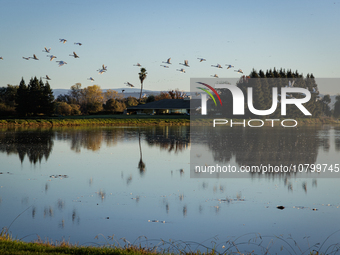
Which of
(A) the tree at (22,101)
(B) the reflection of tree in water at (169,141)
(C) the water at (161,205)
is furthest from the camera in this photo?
(A) the tree at (22,101)

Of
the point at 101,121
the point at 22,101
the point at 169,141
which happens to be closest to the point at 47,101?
the point at 22,101

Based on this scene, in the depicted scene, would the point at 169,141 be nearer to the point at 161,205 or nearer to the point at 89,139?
the point at 89,139

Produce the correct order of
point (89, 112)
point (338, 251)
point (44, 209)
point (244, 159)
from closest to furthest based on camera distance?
1. point (338, 251)
2. point (44, 209)
3. point (244, 159)
4. point (89, 112)

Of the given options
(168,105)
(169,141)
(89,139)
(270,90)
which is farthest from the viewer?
(168,105)

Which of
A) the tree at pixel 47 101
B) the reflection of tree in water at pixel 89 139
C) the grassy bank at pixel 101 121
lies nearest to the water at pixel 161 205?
the reflection of tree in water at pixel 89 139

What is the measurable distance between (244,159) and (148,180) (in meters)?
6.85

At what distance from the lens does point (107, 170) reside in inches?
602

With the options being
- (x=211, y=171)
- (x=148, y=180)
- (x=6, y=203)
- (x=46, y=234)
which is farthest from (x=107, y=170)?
(x=46, y=234)

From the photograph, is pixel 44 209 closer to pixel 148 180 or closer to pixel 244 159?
pixel 148 180

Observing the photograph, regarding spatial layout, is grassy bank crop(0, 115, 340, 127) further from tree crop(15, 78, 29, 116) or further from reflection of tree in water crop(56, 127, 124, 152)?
reflection of tree in water crop(56, 127, 124, 152)

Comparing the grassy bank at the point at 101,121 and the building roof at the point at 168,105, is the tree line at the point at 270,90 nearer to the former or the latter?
the grassy bank at the point at 101,121

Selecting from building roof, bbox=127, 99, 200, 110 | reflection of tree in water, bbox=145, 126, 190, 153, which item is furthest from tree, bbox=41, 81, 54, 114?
reflection of tree in water, bbox=145, 126, 190, 153

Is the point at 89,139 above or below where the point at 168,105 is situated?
below

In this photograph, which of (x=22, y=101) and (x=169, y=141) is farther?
(x=22, y=101)
